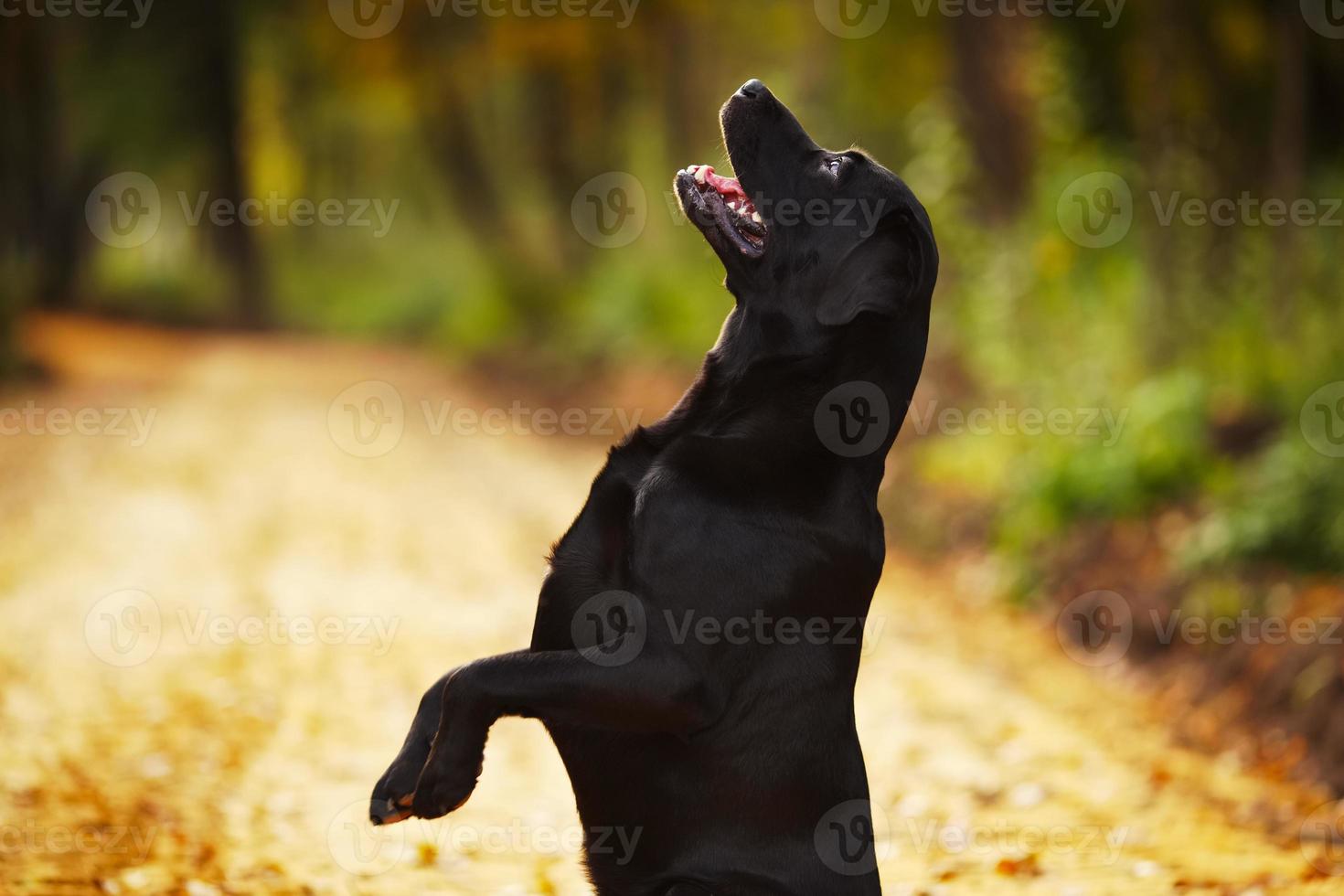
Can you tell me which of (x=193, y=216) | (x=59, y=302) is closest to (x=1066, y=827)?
(x=59, y=302)

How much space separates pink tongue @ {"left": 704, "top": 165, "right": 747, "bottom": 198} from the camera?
3.65 meters

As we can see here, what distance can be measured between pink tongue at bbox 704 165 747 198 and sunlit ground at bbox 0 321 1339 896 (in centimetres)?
216

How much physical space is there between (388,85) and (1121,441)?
20.8 meters

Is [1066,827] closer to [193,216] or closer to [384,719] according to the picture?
[384,719]

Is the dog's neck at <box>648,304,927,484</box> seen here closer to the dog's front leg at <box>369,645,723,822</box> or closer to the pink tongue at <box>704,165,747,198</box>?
the pink tongue at <box>704,165,747,198</box>

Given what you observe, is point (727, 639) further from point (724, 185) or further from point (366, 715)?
point (366, 715)

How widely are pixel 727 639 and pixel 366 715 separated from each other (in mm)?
3886

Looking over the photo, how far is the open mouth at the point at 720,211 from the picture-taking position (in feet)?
11.7

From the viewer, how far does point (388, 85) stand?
1050 inches

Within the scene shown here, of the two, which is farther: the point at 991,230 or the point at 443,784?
the point at 991,230

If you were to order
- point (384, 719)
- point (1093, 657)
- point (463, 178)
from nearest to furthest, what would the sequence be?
point (384, 719) → point (1093, 657) → point (463, 178)

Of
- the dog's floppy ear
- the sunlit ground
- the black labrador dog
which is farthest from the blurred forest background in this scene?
the black labrador dog

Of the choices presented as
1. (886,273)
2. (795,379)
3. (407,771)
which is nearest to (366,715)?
(407,771)

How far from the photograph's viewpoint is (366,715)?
6.46 metres
